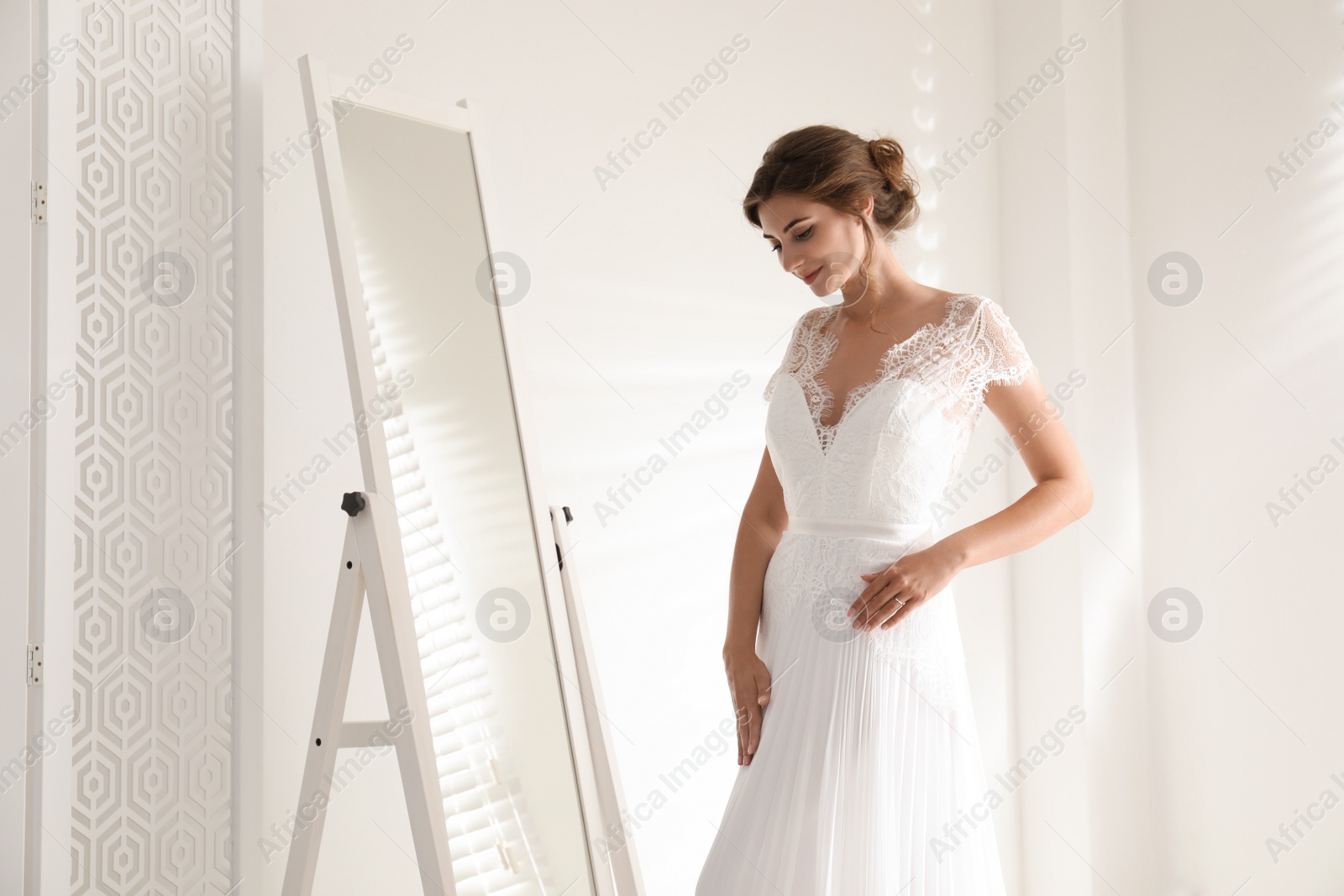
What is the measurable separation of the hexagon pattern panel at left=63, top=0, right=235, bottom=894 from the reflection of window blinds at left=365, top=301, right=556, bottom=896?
0.39 m

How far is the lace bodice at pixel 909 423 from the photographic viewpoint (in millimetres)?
1430

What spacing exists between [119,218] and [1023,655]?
263 centimetres

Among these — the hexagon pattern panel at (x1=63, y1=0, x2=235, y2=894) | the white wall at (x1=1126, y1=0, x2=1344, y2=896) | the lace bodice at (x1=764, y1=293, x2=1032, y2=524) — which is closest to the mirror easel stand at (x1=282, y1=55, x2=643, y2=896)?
the hexagon pattern panel at (x1=63, y1=0, x2=235, y2=894)

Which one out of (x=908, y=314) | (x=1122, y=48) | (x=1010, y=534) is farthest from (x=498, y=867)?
(x=1122, y=48)

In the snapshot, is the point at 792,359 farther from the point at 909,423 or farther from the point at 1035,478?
the point at 1035,478

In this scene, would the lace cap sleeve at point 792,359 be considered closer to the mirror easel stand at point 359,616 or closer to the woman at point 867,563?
the woman at point 867,563

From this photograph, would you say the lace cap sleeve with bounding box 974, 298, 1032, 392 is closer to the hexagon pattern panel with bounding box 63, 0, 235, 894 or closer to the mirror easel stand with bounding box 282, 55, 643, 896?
the mirror easel stand with bounding box 282, 55, 643, 896

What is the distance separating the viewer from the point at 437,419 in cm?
170

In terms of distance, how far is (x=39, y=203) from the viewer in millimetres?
1605

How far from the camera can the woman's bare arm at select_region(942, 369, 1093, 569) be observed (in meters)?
1.42

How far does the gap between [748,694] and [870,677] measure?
0.65ft

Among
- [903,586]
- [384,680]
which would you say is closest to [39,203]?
[384,680]

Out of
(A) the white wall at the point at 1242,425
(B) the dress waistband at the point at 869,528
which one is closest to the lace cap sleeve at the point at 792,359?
(B) the dress waistband at the point at 869,528

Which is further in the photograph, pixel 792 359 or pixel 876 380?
→ pixel 792 359
